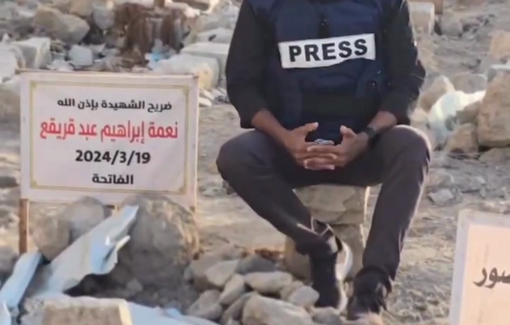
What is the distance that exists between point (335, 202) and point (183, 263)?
1.87ft

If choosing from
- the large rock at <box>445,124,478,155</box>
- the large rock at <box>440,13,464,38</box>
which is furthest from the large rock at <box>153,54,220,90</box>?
the large rock at <box>440,13,464,38</box>

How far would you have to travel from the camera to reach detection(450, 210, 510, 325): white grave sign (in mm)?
2623

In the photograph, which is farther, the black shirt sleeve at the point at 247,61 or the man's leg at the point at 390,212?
the black shirt sleeve at the point at 247,61

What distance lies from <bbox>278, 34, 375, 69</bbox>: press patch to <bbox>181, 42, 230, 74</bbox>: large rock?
476cm

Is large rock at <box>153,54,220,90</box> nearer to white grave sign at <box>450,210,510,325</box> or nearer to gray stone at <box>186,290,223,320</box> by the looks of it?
gray stone at <box>186,290,223,320</box>

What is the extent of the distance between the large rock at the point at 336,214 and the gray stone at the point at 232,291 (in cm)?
29

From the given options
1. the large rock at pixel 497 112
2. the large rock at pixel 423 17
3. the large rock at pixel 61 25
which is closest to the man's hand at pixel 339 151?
the large rock at pixel 497 112

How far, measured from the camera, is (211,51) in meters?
8.62

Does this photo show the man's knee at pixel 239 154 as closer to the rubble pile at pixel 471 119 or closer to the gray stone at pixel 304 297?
the gray stone at pixel 304 297

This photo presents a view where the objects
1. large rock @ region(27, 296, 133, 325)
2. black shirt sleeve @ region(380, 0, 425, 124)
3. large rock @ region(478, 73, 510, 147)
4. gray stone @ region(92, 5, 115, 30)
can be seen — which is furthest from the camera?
gray stone @ region(92, 5, 115, 30)

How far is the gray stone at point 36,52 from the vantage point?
8.79m

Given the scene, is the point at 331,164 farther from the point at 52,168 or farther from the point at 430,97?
the point at 430,97

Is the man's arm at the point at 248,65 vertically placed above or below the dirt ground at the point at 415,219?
above

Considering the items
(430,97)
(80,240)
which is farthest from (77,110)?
(430,97)
